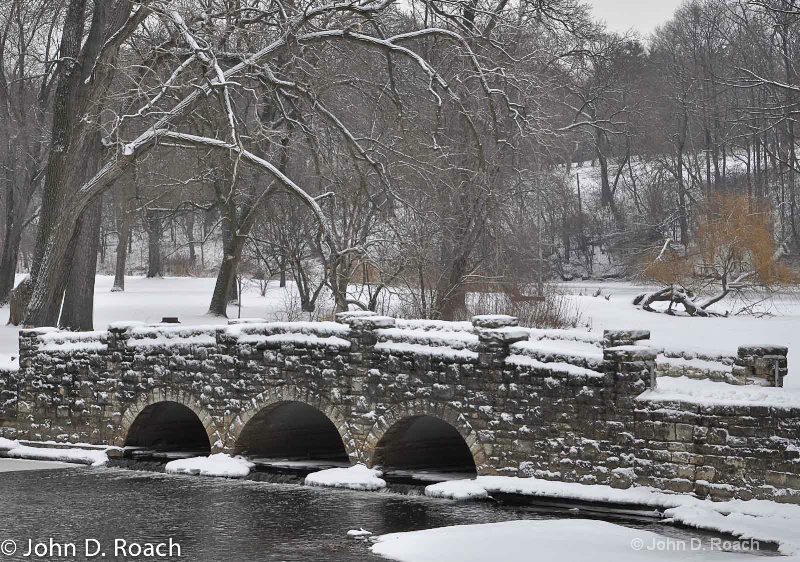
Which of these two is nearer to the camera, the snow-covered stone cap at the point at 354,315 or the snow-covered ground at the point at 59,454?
the snow-covered stone cap at the point at 354,315

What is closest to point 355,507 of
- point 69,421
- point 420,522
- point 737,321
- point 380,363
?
point 420,522

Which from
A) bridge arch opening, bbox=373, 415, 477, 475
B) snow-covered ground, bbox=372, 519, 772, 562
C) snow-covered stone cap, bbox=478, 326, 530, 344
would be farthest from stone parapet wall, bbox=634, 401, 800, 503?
bridge arch opening, bbox=373, 415, 477, 475

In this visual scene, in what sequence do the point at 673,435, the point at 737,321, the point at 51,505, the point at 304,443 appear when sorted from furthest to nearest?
the point at 737,321, the point at 304,443, the point at 51,505, the point at 673,435

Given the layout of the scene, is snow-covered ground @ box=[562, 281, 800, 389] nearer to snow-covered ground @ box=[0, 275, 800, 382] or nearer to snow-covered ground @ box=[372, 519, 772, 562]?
snow-covered ground @ box=[0, 275, 800, 382]

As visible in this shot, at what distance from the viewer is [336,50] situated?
21.6m

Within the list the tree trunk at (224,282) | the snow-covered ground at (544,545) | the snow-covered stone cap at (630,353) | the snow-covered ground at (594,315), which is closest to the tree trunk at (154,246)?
the snow-covered ground at (594,315)

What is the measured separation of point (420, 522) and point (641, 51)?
→ 122 ft

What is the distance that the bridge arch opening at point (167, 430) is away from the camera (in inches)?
709

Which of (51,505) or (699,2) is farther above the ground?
(699,2)

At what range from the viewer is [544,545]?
10992 millimetres

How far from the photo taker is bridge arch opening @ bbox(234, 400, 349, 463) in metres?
16.6

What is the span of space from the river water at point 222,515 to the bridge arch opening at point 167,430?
212 cm

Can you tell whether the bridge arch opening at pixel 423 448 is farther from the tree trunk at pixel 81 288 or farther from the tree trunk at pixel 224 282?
the tree trunk at pixel 224 282

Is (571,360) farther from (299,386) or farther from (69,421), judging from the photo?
(69,421)
